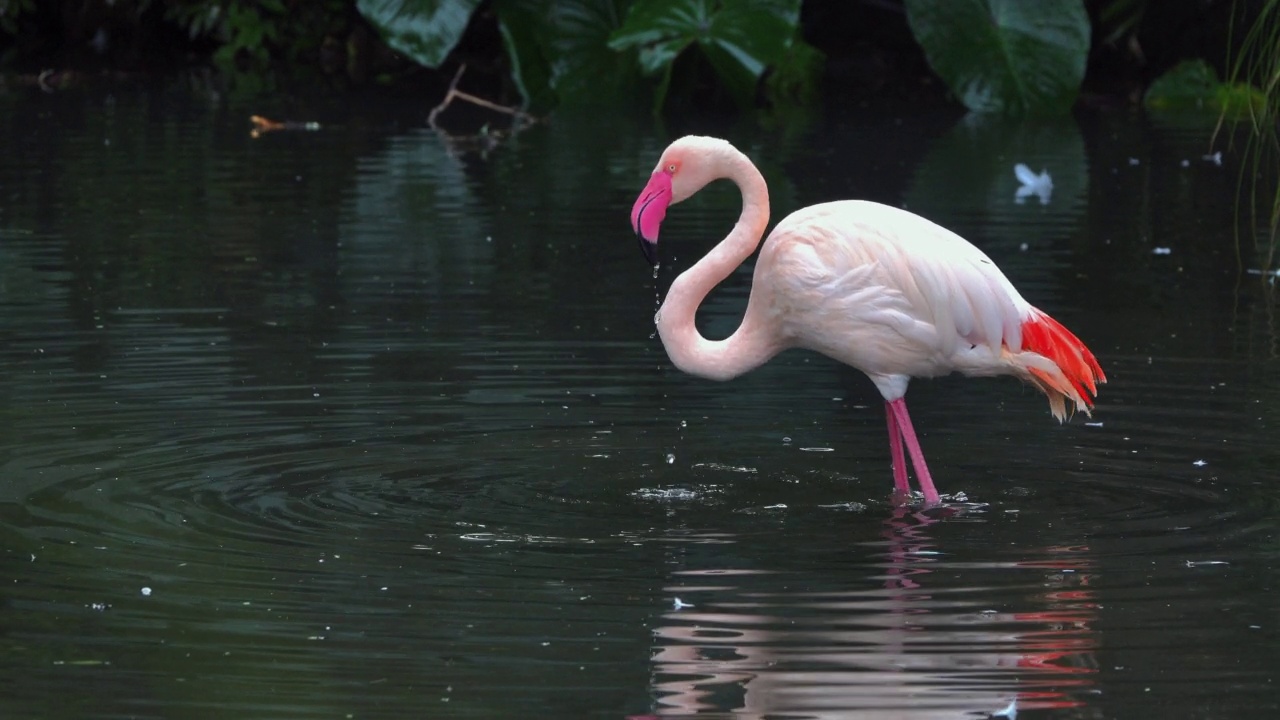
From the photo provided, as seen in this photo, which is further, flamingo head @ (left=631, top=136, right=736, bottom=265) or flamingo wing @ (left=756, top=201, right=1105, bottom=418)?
flamingo head @ (left=631, top=136, right=736, bottom=265)

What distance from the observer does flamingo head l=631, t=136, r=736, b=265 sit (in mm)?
5789

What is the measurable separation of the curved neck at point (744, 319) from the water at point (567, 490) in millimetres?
355

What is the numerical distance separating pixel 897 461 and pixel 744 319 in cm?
63

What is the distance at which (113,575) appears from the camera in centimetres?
476

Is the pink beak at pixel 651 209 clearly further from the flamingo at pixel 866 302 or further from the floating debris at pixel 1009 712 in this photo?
the floating debris at pixel 1009 712

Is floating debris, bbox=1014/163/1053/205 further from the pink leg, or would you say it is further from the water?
the pink leg

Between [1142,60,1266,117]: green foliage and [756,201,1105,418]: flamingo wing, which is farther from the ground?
[756,201,1105,418]: flamingo wing

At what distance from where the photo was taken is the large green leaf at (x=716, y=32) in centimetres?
1600

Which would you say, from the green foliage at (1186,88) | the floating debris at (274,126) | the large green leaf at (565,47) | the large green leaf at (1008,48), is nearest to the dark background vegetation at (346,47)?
the green foliage at (1186,88)

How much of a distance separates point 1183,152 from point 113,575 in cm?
1140

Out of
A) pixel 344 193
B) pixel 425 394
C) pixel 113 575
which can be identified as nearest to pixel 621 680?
pixel 113 575

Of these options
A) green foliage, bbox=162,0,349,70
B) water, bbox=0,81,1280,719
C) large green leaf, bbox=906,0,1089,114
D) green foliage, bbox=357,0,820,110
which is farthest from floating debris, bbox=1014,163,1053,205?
green foliage, bbox=162,0,349,70

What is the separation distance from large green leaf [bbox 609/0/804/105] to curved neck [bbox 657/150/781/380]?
10.2 metres

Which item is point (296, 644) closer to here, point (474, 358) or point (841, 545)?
point (841, 545)
